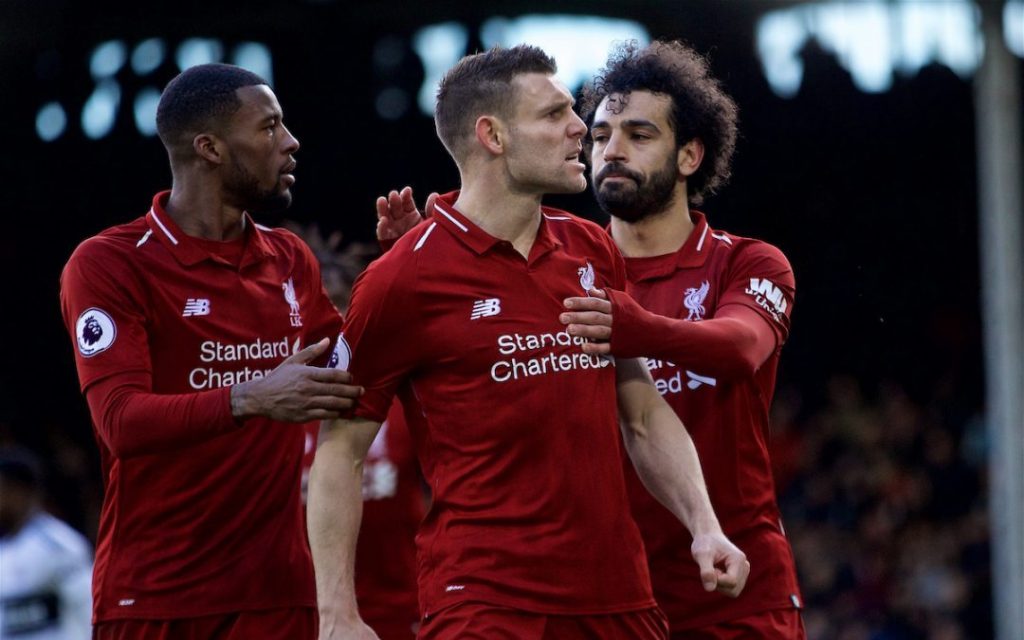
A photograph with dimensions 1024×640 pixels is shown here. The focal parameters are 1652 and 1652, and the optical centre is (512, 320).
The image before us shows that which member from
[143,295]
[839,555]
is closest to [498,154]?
[143,295]

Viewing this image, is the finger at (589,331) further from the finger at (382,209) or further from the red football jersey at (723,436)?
the finger at (382,209)

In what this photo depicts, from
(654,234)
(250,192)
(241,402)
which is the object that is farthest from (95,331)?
(654,234)

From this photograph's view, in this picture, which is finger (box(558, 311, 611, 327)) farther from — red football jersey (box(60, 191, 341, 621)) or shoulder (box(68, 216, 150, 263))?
shoulder (box(68, 216, 150, 263))

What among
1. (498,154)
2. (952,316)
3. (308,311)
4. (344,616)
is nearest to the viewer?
(344,616)

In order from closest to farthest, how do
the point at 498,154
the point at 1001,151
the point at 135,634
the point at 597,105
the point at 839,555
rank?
the point at 498,154 < the point at 135,634 < the point at 597,105 < the point at 1001,151 < the point at 839,555

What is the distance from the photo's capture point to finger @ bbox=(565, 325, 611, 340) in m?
4.34

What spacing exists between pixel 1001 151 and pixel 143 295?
627cm

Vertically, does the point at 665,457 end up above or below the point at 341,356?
below

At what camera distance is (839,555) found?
41.9 ft

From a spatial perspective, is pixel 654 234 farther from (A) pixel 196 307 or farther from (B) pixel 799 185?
(B) pixel 799 185

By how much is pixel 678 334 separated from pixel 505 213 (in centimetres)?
59

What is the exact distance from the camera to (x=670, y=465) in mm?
4621

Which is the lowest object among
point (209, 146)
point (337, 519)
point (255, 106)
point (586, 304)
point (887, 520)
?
point (887, 520)

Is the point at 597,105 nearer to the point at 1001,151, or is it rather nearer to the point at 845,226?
the point at 1001,151
